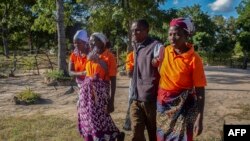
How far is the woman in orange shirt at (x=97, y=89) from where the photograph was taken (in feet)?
16.0

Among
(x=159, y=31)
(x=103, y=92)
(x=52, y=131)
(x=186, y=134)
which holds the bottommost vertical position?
(x=52, y=131)

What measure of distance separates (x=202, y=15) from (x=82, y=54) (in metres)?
39.6

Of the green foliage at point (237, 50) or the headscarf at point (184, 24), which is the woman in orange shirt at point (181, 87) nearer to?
the headscarf at point (184, 24)

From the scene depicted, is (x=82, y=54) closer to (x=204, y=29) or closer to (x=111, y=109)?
(x=111, y=109)

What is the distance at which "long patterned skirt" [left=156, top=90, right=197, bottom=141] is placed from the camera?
155 inches

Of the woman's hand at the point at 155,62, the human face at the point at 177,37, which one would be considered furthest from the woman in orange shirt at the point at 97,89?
the human face at the point at 177,37

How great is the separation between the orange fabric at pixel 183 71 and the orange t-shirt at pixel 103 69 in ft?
3.45

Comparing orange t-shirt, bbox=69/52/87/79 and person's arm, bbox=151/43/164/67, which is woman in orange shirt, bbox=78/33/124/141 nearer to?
orange t-shirt, bbox=69/52/87/79

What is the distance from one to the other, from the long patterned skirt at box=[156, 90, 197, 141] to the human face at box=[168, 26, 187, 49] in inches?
19.5

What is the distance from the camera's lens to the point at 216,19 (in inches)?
2247

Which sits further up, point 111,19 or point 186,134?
point 111,19

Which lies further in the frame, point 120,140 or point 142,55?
point 120,140

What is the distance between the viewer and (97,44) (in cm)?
489

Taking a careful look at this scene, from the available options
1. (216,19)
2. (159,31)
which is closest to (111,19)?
(159,31)
